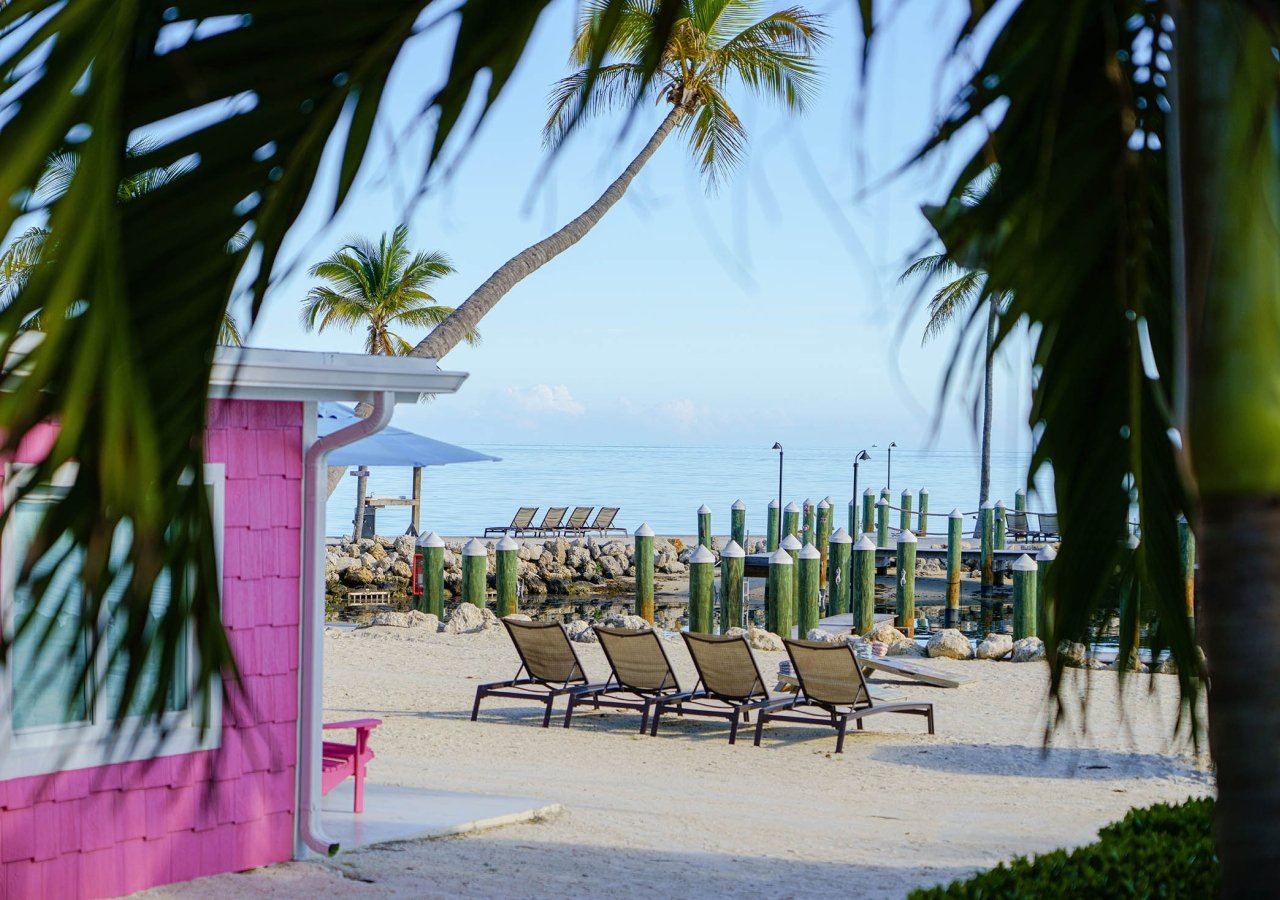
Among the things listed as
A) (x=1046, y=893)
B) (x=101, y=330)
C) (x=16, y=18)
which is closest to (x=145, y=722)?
(x=101, y=330)

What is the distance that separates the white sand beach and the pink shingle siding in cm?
20

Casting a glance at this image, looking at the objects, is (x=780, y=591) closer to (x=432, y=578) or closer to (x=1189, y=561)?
(x=1189, y=561)

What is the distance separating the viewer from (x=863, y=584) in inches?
832

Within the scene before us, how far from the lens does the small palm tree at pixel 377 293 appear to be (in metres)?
36.0

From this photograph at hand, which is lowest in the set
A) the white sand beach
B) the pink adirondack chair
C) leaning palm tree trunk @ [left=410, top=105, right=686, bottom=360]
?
the white sand beach

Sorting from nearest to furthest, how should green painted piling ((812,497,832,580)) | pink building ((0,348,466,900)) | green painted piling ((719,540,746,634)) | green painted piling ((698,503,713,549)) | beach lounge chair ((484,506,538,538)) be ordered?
pink building ((0,348,466,900)) → green painted piling ((719,540,746,634)) → green painted piling ((698,503,713,549)) → green painted piling ((812,497,832,580)) → beach lounge chair ((484,506,538,538))

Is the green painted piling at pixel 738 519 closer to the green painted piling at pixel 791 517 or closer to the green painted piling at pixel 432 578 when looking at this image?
the green painted piling at pixel 791 517

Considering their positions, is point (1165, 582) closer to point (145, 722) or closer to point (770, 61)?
point (145, 722)

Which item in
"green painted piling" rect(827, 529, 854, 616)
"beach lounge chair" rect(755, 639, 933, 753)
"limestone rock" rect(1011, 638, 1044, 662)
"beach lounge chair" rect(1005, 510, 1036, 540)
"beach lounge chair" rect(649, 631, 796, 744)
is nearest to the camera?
"beach lounge chair" rect(755, 639, 933, 753)

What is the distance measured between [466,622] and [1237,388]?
19351 millimetres

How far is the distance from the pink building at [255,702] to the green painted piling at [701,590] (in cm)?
1229

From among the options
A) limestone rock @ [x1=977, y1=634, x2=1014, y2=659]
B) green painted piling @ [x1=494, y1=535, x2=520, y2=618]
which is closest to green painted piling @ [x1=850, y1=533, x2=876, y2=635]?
limestone rock @ [x1=977, y1=634, x2=1014, y2=659]

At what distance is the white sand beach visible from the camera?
7.14 m

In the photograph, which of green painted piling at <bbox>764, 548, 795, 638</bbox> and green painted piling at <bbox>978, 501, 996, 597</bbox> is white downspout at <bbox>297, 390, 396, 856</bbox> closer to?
green painted piling at <bbox>764, 548, 795, 638</bbox>
